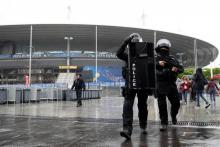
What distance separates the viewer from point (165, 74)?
7.34m

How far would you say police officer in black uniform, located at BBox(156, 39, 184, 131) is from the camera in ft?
23.5

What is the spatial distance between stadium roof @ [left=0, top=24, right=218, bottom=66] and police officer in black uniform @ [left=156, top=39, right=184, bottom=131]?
5499cm

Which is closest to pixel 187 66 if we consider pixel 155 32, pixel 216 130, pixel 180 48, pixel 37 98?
pixel 180 48

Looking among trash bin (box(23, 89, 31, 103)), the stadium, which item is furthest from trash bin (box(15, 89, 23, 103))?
the stadium

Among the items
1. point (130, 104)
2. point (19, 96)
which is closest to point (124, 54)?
point (130, 104)

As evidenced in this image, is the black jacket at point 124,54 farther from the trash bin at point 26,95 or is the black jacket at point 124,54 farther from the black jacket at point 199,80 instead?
the trash bin at point 26,95

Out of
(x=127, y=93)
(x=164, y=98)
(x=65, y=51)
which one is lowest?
(x=164, y=98)

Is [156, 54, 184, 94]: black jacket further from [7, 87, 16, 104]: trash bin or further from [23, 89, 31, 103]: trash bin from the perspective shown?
[23, 89, 31, 103]: trash bin

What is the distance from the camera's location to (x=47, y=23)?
199ft

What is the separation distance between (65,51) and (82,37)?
8.72m

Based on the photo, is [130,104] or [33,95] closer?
[130,104]

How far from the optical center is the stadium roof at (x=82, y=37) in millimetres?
63125

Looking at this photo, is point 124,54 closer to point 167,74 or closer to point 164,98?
point 167,74

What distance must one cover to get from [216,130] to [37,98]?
18345mm
